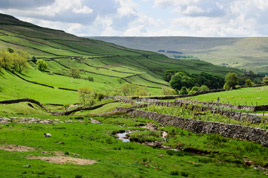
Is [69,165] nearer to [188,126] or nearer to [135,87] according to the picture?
[188,126]

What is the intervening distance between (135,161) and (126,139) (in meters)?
13.5

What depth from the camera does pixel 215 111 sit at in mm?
54219

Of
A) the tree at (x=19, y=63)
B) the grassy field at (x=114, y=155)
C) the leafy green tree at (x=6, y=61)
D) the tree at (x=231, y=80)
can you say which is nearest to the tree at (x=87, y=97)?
the leafy green tree at (x=6, y=61)

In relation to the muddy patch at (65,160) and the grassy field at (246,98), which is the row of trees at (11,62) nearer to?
the grassy field at (246,98)

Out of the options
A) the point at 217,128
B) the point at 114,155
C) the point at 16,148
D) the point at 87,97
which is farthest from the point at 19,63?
the point at 114,155

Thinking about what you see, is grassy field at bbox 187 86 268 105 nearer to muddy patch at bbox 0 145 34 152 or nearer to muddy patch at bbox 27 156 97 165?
muddy patch at bbox 27 156 97 165

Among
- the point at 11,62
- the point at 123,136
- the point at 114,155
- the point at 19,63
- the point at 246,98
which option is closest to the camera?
the point at 114,155

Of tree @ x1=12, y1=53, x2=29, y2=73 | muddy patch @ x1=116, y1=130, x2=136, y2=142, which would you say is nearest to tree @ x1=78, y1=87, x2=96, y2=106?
tree @ x1=12, y1=53, x2=29, y2=73

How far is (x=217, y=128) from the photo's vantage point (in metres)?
43.0

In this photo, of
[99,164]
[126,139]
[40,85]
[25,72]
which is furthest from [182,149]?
[25,72]

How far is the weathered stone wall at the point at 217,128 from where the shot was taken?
36.6 metres

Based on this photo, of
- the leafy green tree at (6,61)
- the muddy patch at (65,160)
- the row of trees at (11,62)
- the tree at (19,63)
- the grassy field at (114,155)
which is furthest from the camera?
the tree at (19,63)

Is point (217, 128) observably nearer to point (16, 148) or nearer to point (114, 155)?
point (114, 155)

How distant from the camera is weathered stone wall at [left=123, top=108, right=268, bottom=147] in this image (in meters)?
36.6
